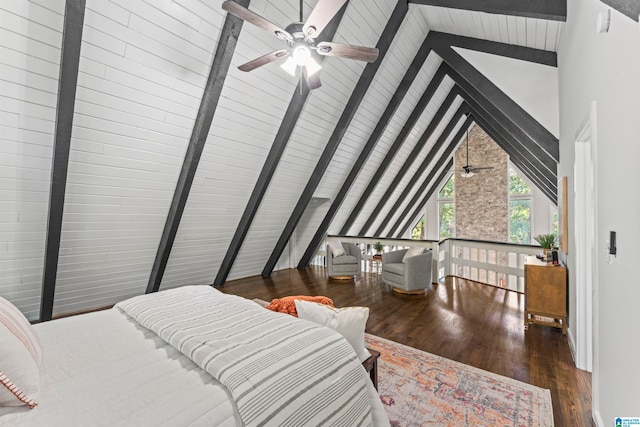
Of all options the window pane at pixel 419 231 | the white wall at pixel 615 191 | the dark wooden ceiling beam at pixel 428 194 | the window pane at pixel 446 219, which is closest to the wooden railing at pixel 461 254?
the white wall at pixel 615 191

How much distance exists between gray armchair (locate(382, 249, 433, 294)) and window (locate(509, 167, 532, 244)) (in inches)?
199

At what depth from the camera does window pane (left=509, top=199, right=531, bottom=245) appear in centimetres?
784

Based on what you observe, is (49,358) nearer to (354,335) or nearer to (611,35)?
(354,335)

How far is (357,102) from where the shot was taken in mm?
4152

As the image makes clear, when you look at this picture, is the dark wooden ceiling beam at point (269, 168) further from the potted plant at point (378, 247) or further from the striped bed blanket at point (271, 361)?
the potted plant at point (378, 247)

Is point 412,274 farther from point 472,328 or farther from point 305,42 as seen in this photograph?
point 305,42

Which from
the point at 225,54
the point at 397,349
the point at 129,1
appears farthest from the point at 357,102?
the point at 397,349

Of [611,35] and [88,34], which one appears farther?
[88,34]

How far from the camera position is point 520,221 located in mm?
7953

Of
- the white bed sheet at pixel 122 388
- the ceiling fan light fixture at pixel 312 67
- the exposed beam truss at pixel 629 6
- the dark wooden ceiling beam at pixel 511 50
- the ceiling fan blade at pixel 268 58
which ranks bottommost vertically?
the white bed sheet at pixel 122 388

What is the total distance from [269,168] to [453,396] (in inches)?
127

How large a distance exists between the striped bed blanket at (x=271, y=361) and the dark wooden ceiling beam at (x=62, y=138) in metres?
1.62

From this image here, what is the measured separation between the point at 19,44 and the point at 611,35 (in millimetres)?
3483

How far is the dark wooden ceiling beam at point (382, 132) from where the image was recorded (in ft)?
14.6
